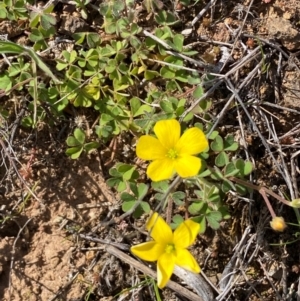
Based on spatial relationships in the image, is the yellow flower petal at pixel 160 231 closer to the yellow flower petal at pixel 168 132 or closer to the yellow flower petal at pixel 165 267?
the yellow flower petal at pixel 165 267

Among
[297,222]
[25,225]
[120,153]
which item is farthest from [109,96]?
[297,222]

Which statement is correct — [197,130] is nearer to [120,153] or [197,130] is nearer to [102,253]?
[120,153]

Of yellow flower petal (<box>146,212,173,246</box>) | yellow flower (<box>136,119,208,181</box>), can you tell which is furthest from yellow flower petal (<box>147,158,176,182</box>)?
yellow flower petal (<box>146,212,173,246</box>)

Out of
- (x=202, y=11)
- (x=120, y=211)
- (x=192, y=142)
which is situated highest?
(x=202, y=11)

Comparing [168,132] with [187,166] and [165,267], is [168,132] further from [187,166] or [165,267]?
[165,267]

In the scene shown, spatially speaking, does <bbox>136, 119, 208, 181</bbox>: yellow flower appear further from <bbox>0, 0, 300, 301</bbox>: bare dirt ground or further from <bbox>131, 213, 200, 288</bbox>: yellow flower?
<bbox>0, 0, 300, 301</bbox>: bare dirt ground

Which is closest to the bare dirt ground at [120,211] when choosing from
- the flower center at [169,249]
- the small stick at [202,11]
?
the small stick at [202,11]

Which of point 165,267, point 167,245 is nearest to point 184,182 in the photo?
point 167,245

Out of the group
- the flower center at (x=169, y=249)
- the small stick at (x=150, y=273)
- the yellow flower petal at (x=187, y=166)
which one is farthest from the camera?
the small stick at (x=150, y=273)
